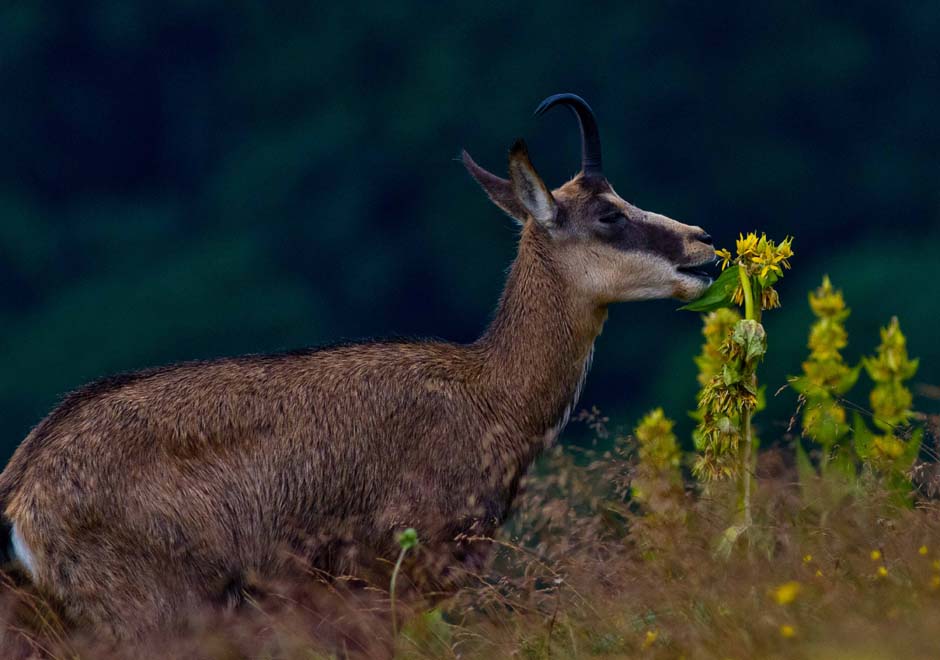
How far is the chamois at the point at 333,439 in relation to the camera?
564 cm

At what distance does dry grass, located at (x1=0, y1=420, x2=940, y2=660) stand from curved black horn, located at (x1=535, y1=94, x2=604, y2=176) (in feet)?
5.97

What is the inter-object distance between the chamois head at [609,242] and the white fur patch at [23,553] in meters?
3.03

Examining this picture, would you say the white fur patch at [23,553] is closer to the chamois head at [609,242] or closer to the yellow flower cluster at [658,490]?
the yellow flower cluster at [658,490]

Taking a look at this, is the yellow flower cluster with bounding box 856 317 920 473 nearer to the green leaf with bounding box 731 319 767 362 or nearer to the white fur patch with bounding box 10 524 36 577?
the green leaf with bounding box 731 319 767 362

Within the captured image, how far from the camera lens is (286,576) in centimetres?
599

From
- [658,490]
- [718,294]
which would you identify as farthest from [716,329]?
[658,490]

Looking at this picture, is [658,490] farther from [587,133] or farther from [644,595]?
[587,133]

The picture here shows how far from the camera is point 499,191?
23.5 ft

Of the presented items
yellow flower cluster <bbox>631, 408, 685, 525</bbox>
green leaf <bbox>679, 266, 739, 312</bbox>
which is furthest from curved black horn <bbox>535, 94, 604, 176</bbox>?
yellow flower cluster <bbox>631, 408, 685, 525</bbox>

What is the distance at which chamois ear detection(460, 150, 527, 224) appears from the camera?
7.12 m

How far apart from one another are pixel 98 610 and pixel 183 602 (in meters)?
0.38

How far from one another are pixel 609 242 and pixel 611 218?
0.15 metres

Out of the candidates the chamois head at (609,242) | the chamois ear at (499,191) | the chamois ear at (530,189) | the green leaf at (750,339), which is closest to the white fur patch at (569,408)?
the chamois head at (609,242)

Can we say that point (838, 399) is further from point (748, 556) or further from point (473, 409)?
point (473, 409)
